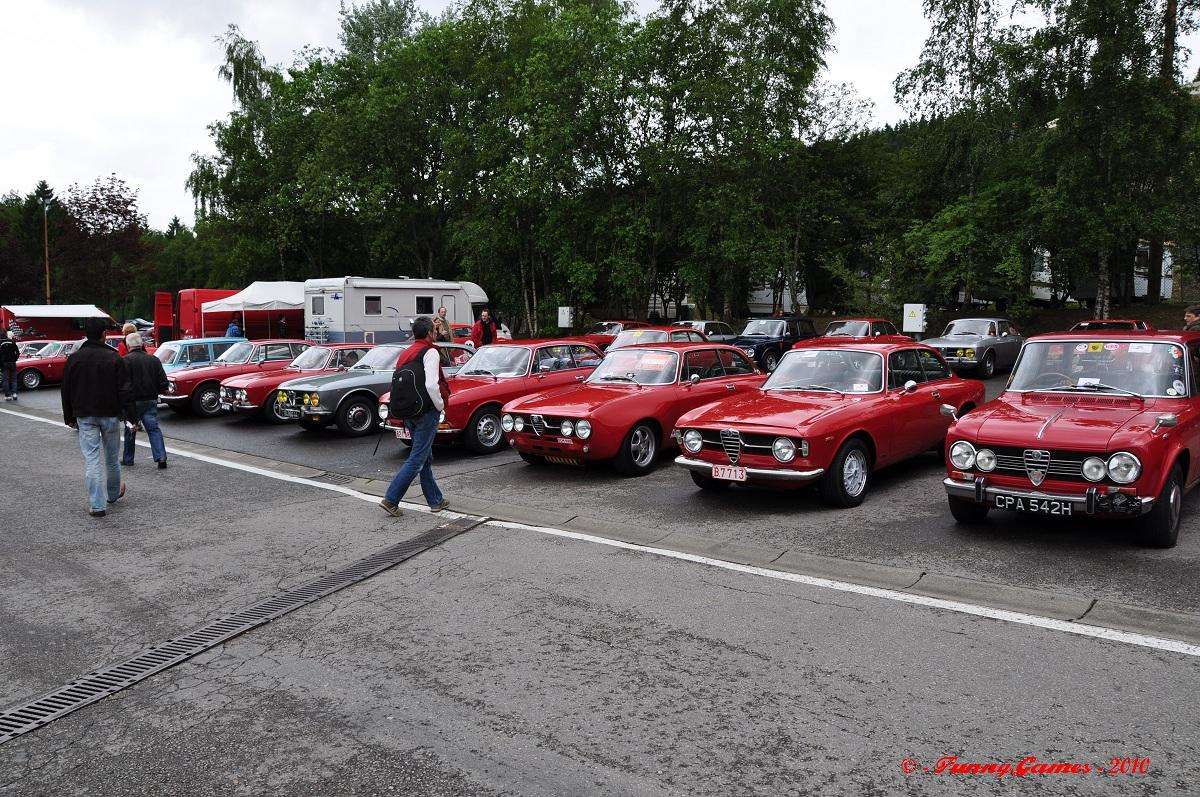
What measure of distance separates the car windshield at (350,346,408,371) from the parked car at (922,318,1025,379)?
1293 centimetres

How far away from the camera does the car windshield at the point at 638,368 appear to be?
1062cm

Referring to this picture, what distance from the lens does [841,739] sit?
364cm


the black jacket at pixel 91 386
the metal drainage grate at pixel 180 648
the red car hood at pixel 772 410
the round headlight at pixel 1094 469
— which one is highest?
the black jacket at pixel 91 386

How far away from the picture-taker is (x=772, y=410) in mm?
8305

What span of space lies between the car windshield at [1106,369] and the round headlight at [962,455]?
144 cm

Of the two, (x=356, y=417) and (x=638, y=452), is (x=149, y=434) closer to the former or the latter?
(x=356, y=417)

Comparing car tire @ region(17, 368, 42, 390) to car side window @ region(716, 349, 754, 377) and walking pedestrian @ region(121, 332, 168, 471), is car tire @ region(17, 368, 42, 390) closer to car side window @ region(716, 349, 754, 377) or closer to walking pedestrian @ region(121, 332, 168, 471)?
walking pedestrian @ region(121, 332, 168, 471)

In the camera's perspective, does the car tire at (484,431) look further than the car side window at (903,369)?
Yes

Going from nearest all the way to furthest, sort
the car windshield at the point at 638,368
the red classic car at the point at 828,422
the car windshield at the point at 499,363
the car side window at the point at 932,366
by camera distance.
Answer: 1. the red classic car at the point at 828,422
2. the car side window at the point at 932,366
3. the car windshield at the point at 638,368
4. the car windshield at the point at 499,363

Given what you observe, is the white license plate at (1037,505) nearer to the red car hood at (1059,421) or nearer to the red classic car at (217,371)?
the red car hood at (1059,421)

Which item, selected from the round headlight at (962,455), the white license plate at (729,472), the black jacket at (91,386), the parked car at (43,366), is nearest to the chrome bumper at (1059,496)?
the round headlight at (962,455)

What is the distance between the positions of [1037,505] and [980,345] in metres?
16.2

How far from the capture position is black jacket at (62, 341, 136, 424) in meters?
8.06

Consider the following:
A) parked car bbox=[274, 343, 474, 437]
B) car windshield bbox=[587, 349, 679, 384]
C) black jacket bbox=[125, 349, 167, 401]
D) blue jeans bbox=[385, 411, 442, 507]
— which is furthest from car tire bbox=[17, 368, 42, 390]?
blue jeans bbox=[385, 411, 442, 507]
